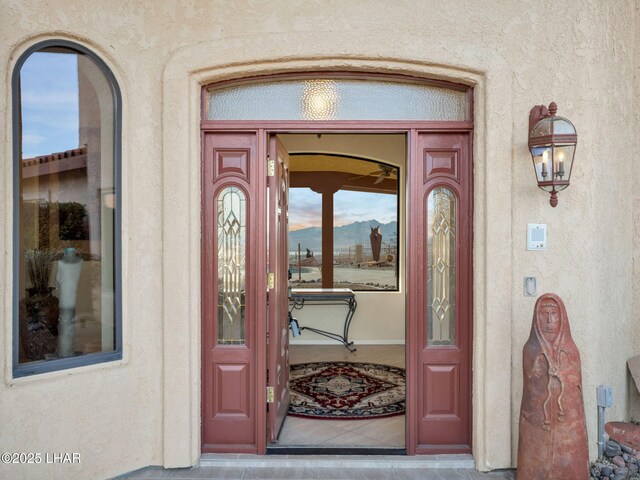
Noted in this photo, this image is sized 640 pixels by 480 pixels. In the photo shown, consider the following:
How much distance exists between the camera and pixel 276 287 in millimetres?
3703

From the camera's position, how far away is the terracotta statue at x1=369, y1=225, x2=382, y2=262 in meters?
8.31

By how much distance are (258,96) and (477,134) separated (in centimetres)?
159

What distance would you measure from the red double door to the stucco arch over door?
6.7 inches

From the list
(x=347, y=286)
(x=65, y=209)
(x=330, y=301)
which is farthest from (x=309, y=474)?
(x=347, y=286)

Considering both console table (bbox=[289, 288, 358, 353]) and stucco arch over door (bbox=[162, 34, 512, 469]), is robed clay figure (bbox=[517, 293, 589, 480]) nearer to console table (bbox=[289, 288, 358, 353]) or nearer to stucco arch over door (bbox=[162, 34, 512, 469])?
stucco arch over door (bbox=[162, 34, 512, 469])

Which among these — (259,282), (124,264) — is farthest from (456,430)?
(124,264)

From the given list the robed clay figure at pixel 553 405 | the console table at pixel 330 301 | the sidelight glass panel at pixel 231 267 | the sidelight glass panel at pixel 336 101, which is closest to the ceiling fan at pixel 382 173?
the console table at pixel 330 301

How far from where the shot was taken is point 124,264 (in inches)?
131

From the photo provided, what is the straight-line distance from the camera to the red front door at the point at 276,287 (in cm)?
362

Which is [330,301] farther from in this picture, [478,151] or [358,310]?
[478,151]

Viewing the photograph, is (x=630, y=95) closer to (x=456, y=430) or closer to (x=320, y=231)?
(x=456, y=430)

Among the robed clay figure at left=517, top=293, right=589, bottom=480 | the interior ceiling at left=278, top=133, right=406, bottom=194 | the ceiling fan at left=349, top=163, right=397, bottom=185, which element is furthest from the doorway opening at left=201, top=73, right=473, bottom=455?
the ceiling fan at left=349, top=163, right=397, bottom=185

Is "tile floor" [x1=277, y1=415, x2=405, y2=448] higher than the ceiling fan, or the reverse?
the ceiling fan

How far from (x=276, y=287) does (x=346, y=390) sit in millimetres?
1919
